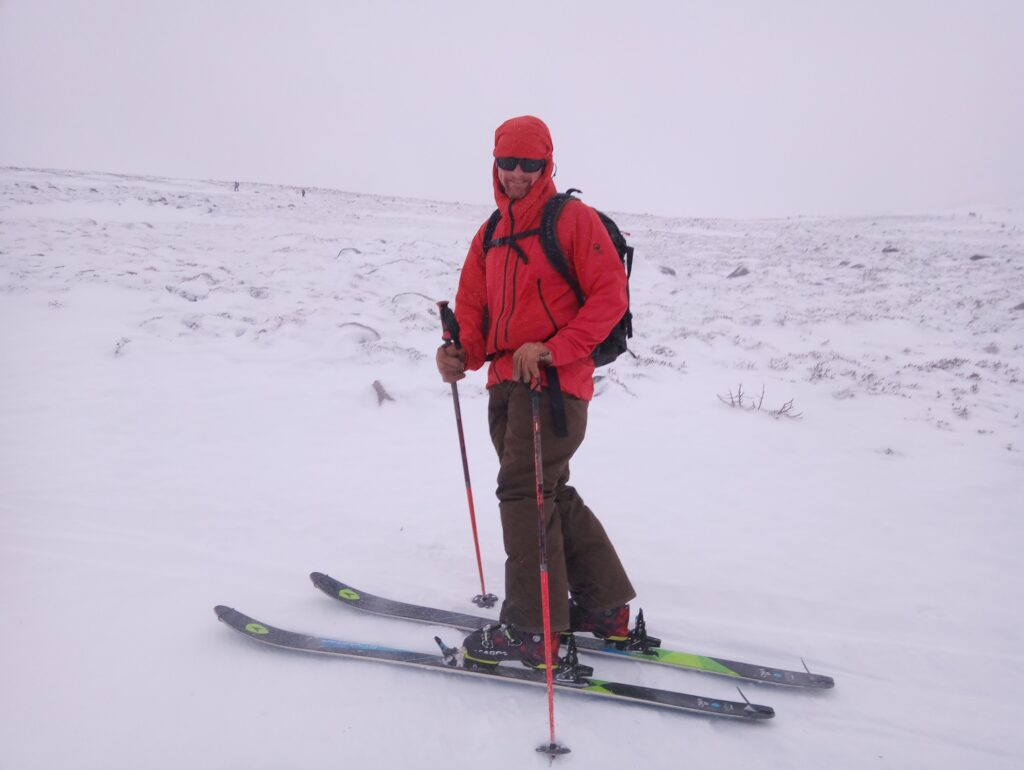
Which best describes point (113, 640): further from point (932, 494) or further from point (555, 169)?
point (932, 494)

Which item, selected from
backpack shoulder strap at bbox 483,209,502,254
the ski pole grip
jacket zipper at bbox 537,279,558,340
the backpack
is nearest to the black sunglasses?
the backpack

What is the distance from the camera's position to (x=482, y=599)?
138 inches

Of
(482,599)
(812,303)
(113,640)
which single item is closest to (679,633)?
(482,599)

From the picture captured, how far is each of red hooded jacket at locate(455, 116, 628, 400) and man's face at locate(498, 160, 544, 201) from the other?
0.03 m

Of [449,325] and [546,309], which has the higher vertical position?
[546,309]

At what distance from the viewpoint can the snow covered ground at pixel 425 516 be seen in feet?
8.36

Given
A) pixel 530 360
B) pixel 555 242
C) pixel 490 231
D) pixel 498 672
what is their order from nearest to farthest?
pixel 530 360, pixel 555 242, pixel 498 672, pixel 490 231

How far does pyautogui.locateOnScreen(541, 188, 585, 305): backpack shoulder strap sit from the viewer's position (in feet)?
8.77

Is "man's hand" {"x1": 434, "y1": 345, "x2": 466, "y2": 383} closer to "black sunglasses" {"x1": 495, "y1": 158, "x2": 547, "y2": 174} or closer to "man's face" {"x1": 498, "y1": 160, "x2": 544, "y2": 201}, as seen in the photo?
"man's face" {"x1": 498, "y1": 160, "x2": 544, "y2": 201}

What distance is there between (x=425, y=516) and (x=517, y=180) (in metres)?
2.60

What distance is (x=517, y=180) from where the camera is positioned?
9.08 feet

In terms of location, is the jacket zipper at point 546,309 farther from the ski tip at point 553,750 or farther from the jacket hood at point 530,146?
the ski tip at point 553,750

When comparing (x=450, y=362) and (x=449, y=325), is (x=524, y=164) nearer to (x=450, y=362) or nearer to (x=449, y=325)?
(x=449, y=325)

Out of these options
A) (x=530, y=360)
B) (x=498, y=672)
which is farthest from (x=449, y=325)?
A: (x=498, y=672)
